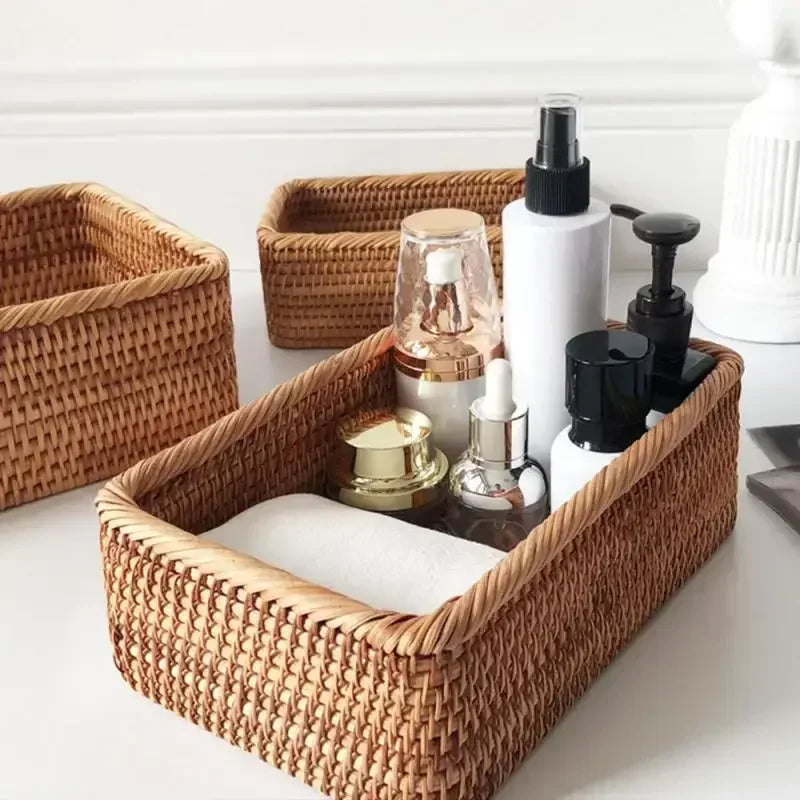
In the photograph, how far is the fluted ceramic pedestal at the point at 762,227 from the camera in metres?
0.86

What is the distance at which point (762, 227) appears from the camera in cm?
89

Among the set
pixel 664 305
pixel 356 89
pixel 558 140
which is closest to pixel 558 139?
pixel 558 140

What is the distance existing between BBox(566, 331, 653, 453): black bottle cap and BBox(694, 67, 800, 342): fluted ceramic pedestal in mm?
341

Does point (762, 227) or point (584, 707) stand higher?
point (762, 227)

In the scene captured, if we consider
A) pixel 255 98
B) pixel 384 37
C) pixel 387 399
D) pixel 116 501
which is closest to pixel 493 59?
pixel 384 37

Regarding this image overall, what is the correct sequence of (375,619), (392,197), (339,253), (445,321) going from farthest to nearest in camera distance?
1. (392,197)
2. (339,253)
3. (445,321)
4. (375,619)

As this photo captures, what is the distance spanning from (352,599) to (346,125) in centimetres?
62

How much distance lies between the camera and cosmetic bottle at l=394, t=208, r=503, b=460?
2.16 feet

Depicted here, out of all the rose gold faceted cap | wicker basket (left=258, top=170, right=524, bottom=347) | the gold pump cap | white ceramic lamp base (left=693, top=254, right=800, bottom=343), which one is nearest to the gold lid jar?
the gold pump cap

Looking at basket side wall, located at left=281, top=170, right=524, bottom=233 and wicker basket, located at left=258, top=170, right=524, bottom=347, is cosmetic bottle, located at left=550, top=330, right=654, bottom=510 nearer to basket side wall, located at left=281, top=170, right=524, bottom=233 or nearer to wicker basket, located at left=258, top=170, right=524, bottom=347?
wicker basket, located at left=258, top=170, right=524, bottom=347

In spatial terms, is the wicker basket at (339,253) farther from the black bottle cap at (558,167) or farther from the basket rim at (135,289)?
the black bottle cap at (558,167)

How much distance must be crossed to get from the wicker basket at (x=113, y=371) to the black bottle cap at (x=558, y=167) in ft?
0.69

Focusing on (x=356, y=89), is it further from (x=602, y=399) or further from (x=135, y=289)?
(x=602, y=399)

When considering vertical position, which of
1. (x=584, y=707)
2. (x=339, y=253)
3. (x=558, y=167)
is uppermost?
(x=558, y=167)
